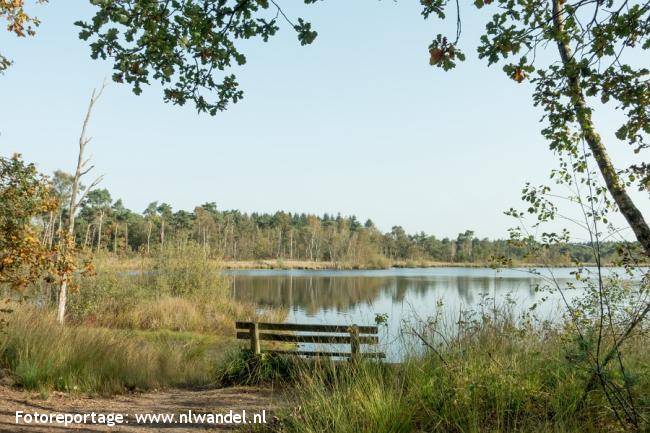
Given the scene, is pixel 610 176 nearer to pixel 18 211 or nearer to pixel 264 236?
pixel 18 211

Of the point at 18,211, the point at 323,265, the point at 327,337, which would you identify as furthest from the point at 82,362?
the point at 323,265

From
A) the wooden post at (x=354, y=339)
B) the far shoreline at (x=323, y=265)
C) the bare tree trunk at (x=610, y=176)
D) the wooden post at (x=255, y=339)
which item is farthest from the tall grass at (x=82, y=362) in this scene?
the far shoreline at (x=323, y=265)

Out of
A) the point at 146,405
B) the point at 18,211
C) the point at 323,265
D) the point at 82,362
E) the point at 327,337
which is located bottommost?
the point at 146,405

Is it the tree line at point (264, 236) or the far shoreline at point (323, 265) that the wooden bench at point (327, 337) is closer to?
the tree line at point (264, 236)

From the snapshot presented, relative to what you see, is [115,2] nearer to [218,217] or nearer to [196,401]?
[196,401]

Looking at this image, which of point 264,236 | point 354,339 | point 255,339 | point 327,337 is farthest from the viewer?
Result: point 264,236

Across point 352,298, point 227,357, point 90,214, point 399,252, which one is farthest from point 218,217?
point 227,357

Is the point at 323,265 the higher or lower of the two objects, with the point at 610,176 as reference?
lower

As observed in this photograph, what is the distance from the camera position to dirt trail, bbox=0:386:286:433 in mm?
5182

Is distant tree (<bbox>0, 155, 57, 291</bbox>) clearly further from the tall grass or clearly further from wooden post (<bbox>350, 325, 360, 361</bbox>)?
wooden post (<bbox>350, 325, 360, 361</bbox>)

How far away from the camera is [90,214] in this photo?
69938 millimetres

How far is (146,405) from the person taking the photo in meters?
6.42

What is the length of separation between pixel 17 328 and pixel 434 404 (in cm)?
685

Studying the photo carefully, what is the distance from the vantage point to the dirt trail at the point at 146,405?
5182 millimetres
